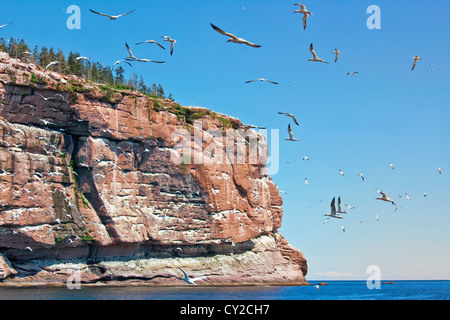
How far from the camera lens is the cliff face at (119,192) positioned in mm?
56719

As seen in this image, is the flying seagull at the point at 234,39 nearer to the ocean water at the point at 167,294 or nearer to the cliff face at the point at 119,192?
the ocean water at the point at 167,294

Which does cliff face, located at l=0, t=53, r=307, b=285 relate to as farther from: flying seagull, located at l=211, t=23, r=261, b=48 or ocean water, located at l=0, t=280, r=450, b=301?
flying seagull, located at l=211, t=23, r=261, b=48

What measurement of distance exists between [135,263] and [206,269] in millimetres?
8953

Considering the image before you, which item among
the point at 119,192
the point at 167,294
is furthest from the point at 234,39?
the point at 119,192

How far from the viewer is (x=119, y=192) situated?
63.8 m

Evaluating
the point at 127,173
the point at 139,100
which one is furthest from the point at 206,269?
the point at 139,100

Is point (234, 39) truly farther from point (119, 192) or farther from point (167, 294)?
point (119, 192)

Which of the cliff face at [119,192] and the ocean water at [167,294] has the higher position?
the cliff face at [119,192]

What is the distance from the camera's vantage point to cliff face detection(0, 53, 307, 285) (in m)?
56.7

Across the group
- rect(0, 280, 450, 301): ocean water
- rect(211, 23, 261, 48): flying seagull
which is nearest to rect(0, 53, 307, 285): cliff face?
rect(0, 280, 450, 301): ocean water

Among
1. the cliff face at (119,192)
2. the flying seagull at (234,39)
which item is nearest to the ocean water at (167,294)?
the cliff face at (119,192)

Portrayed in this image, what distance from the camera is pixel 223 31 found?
20.2 meters

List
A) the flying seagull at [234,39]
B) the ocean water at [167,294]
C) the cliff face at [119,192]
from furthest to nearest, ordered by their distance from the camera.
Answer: the cliff face at [119,192], the ocean water at [167,294], the flying seagull at [234,39]
